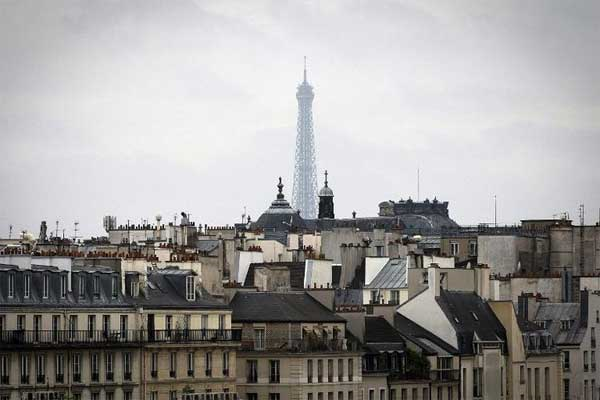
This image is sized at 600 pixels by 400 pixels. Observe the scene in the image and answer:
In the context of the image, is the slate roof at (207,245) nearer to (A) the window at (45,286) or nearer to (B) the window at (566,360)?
(B) the window at (566,360)

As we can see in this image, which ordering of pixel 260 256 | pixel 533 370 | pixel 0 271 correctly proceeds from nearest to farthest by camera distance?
pixel 0 271
pixel 533 370
pixel 260 256

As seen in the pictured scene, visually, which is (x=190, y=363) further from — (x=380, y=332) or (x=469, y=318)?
(x=469, y=318)

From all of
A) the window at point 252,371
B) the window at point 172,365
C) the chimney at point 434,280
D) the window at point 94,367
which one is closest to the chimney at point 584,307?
the chimney at point 434,280

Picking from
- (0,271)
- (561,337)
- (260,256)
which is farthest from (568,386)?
(0,271)

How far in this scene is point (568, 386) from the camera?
147 m

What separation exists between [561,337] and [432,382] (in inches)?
723

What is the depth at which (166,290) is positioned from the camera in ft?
399

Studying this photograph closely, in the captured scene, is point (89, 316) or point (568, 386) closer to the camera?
point (89, 316)

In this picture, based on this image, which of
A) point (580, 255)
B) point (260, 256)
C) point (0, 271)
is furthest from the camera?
point (580, 255)

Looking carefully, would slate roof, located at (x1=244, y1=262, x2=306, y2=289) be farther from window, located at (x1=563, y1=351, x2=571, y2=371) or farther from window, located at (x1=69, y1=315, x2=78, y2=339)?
window, located at (x1=69, y1=315, x2=78, y2=339)

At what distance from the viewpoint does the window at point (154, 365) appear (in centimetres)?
11800

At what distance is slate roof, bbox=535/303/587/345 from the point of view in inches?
5822

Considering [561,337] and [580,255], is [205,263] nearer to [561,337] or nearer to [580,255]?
[561,337]

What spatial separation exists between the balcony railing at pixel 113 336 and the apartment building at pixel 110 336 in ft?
0.12
